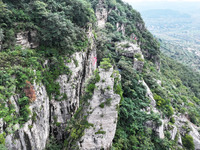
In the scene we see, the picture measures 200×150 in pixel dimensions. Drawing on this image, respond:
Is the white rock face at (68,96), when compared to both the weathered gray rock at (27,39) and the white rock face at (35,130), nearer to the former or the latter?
the white rock face at (35,130)

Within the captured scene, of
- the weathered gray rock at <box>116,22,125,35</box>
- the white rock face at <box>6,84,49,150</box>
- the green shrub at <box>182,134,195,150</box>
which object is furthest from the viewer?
the weathered gray rock at <box>116,22,125,35</box>

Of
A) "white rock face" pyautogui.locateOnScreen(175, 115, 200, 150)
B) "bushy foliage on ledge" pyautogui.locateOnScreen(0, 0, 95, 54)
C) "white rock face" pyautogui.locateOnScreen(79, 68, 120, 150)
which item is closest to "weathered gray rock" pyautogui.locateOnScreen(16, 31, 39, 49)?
"bushy foliage on ledge" pyautogui.locateOnScreen(0, 0, 95, 54)

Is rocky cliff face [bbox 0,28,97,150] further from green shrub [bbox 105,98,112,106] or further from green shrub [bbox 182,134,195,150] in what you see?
green shrub [bbox 182,134,195,150]

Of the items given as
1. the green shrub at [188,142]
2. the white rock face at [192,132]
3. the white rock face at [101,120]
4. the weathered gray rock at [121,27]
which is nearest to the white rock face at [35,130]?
the white rock face at [101,120]

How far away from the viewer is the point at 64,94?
1880cm

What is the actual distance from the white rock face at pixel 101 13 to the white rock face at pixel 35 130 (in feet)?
115

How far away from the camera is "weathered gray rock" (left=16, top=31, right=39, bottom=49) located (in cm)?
1648

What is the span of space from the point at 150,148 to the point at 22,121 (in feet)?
53.0

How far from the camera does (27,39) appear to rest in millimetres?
17359

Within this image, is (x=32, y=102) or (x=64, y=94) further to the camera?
(x=64, y=94)

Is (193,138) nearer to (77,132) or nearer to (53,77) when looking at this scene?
(77,132)

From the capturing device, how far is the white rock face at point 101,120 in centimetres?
1465

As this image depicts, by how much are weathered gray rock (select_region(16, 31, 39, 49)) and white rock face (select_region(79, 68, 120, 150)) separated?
1012cm

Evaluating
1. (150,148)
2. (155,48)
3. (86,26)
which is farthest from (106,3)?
(150,148)
